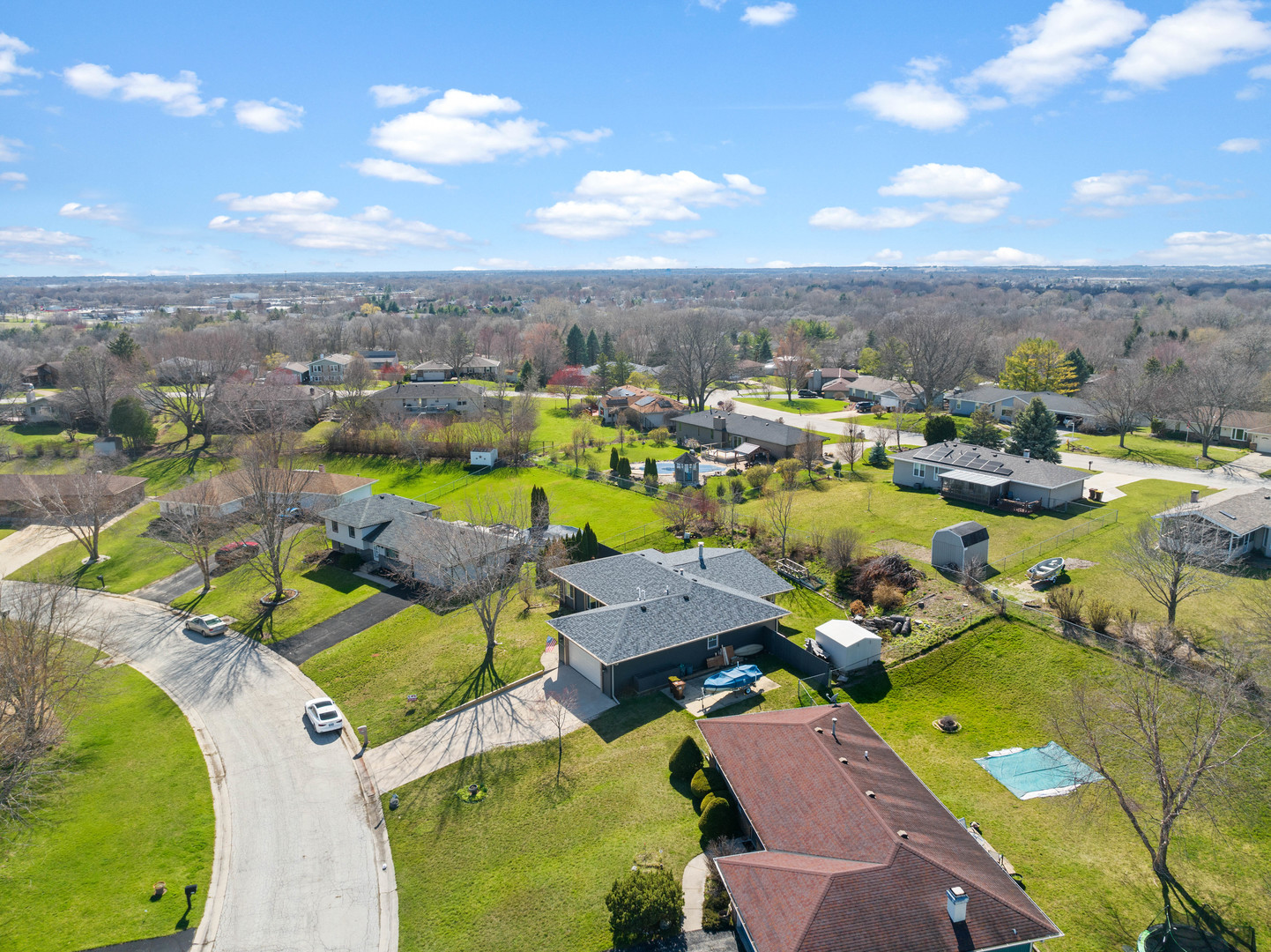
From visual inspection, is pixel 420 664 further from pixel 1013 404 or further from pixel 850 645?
pixel 1013 404

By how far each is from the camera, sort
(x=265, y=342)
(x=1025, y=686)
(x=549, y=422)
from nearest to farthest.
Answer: (x=1025, y=686), (x=549, y=422), (x=265, y=342)

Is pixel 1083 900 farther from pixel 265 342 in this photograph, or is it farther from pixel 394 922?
pixel 265 342

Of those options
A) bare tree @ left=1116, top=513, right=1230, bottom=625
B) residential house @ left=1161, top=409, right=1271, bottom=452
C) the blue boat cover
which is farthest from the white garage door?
residential house @ left=1161, top=409, right=1271, bottom=452

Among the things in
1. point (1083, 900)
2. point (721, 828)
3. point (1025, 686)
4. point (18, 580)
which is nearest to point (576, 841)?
point (721, 828)

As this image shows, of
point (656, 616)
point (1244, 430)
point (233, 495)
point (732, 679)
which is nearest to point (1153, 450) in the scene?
point (1244, 430)

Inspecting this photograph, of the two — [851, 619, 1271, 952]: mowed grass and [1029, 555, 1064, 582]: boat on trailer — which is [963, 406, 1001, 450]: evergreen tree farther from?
→ [851, 619, 1271, 952]: mowed grass

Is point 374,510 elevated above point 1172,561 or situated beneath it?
situated beneath
